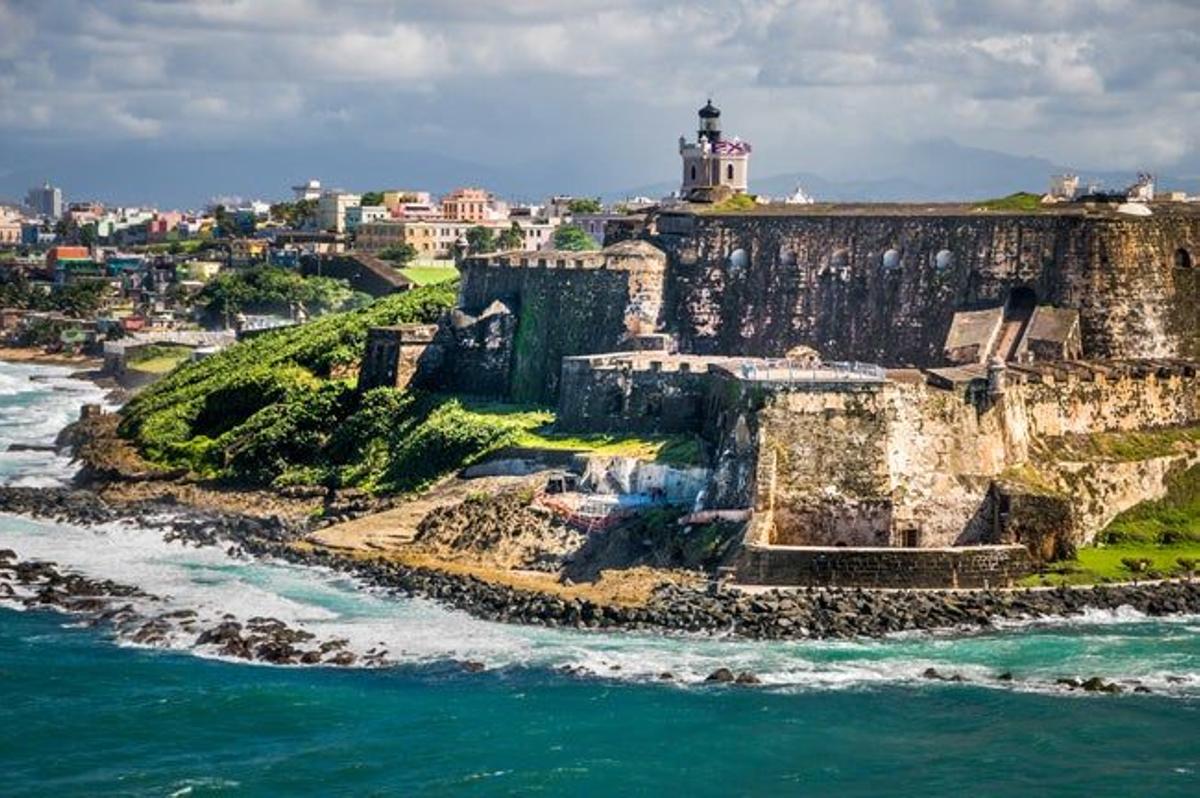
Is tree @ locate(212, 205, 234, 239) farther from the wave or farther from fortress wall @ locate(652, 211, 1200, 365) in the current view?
the wave

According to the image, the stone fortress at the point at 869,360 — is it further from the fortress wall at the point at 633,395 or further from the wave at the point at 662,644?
the wave at the point at 662,644

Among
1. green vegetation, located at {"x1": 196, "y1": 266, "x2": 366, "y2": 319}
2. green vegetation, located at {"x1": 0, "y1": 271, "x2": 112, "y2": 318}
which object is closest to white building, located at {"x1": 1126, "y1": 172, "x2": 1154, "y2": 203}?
green vegetation, located at {"x1": 196, "y1": 266, "x2": 366, "y2": 319}

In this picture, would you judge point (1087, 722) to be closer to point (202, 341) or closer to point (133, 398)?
point (133, 398)

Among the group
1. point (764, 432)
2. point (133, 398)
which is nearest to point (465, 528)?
point (764, 432)

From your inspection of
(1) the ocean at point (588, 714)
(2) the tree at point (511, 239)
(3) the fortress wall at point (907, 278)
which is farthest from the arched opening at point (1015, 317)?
(2) the tree at point (511, 239)

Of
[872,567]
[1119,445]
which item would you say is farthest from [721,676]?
[1119,445]

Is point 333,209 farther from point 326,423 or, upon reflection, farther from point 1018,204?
point 1018,204

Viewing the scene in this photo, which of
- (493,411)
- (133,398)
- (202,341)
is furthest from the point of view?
(202,341)
